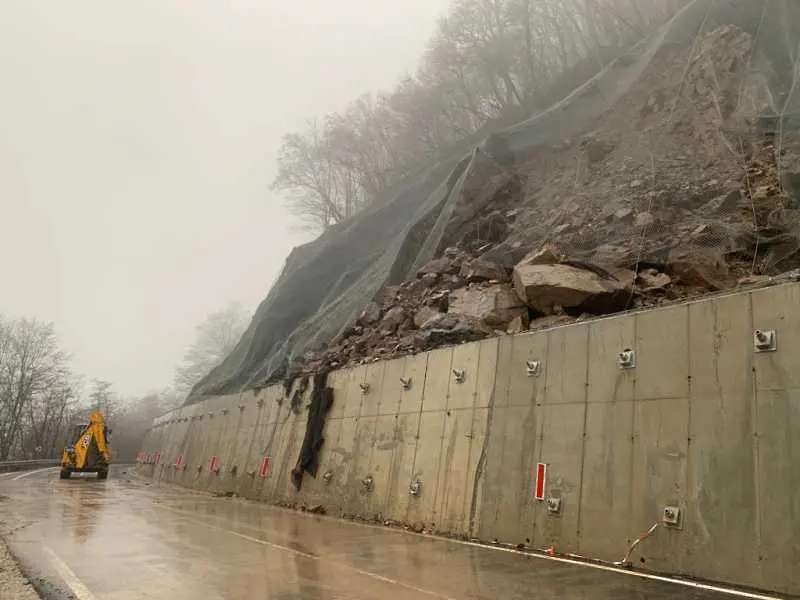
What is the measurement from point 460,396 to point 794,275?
19.9ft

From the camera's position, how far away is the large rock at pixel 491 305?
47.6 feet

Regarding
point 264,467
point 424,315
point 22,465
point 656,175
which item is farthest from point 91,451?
point 656,175

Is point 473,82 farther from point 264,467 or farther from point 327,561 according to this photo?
point 327,561

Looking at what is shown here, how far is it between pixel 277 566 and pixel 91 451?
28314 millimetres

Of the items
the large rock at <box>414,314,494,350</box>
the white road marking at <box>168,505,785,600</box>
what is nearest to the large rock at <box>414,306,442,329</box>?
the large rock at <box>414,314,494,350</box>

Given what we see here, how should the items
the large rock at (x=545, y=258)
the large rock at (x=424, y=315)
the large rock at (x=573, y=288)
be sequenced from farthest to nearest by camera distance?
the large rock at (x=424, y=315) < the large rock at (x=545, y=258) < the large rock at (x=573, y=288)

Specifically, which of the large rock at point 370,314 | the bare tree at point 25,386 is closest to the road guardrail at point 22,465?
the bare tree at point 25,386

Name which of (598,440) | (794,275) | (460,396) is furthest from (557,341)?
(794,275)

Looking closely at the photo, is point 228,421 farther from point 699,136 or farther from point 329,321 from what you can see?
point 699,136

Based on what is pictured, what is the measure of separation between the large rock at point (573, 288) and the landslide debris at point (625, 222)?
27mm

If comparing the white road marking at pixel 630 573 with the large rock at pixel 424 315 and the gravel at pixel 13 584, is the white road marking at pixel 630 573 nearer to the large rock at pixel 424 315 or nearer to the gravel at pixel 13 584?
the gravel at pixel 13 584

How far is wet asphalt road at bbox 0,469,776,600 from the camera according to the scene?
6172 mm

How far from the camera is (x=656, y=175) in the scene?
16.0 meters

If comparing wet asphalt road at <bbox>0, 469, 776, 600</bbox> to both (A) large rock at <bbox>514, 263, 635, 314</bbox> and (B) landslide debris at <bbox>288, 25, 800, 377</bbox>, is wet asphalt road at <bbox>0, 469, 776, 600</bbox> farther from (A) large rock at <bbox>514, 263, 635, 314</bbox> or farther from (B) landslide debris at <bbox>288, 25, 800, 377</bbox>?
(B) landslide debris at <bbox>288, 25, 800, 377</bbox>
